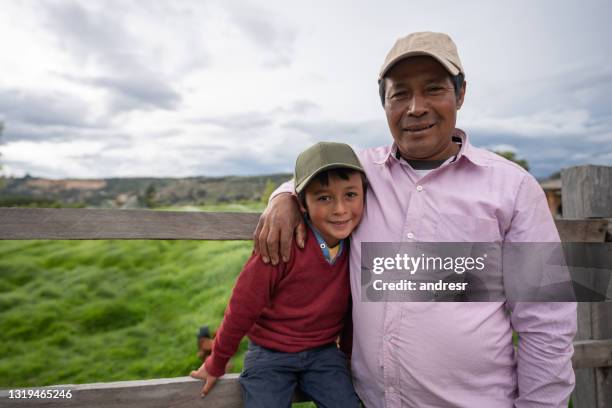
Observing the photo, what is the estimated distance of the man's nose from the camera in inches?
74.7

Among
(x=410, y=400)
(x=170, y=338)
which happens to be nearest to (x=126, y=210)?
(x=410, y=400)

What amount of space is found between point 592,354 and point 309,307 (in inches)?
79.3

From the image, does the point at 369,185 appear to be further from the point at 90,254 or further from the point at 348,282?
the point at 90,254

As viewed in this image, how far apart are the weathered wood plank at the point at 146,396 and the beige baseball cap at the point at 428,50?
172 cm

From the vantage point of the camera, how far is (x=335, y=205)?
1942 millimetres

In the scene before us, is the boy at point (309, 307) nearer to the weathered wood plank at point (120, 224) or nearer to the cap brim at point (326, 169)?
the cap brim at point (326, 169)

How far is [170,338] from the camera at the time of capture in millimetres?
5352

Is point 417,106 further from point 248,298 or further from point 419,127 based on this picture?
point 248,298

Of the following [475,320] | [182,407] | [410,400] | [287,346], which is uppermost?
[475,320]

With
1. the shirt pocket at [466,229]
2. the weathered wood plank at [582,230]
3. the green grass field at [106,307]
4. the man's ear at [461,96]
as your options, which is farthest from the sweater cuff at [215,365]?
the green grass field at [106,307]

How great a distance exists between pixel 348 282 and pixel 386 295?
0.85 feet

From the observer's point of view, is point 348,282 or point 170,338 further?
point 170,338

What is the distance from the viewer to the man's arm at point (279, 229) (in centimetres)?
186

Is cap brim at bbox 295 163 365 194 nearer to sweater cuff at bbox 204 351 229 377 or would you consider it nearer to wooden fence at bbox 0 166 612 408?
wooden fence at bbox 0 166 612 408
